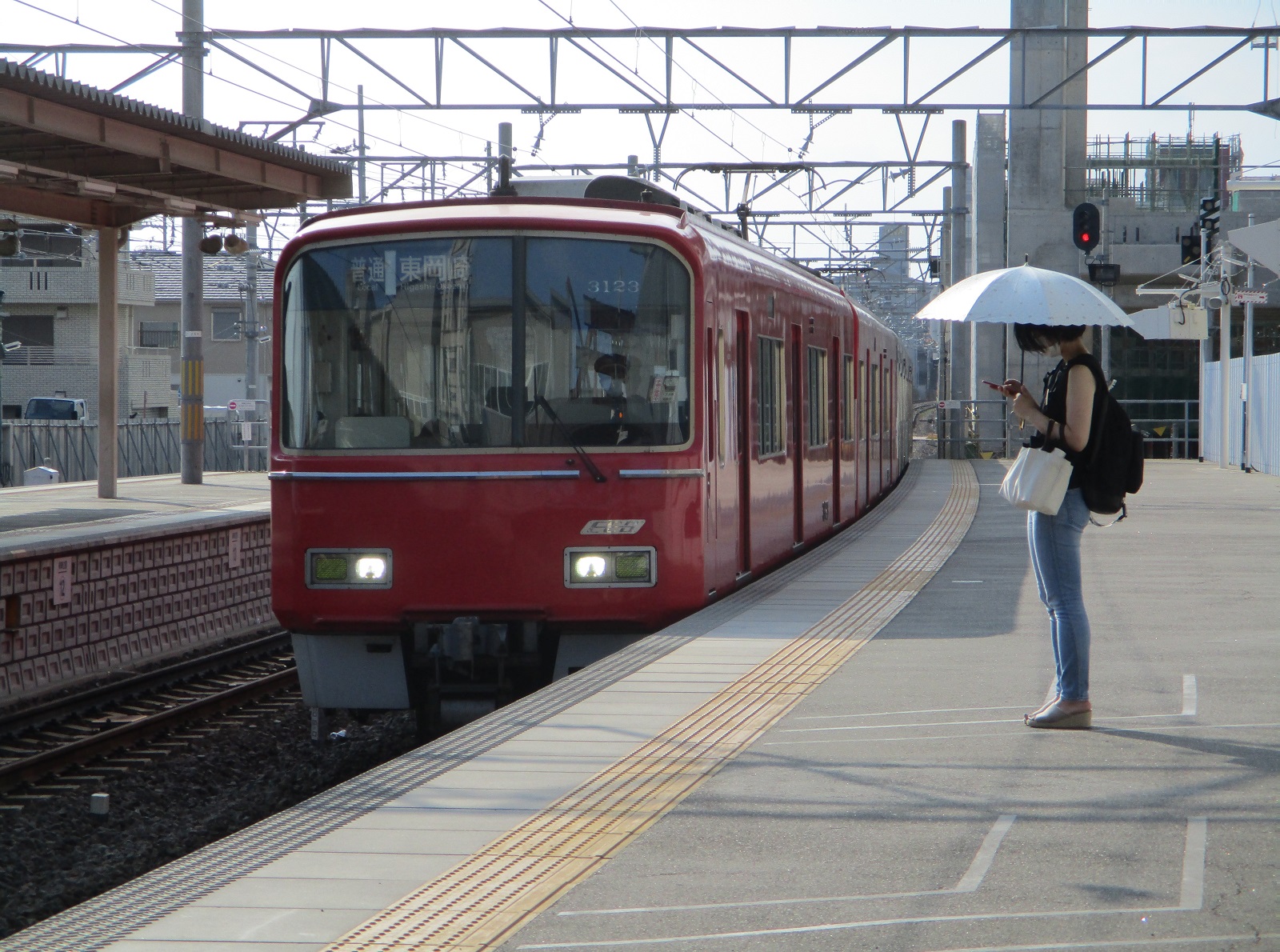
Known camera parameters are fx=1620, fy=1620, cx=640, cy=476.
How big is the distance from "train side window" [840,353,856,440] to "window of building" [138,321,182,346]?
178 feet

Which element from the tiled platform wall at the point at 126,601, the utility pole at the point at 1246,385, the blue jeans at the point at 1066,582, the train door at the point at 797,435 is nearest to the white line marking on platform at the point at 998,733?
the blue jeans at the point at 1066,582

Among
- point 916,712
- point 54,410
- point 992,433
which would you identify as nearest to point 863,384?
point 916,712

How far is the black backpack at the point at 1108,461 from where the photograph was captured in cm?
580

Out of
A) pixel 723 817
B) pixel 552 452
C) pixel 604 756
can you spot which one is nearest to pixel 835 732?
pixel 604 756

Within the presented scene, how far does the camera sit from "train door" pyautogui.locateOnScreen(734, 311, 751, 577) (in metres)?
9.66

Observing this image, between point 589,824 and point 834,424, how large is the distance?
10.9 meters

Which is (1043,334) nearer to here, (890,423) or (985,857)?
(985,857)

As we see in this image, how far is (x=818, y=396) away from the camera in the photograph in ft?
45.6

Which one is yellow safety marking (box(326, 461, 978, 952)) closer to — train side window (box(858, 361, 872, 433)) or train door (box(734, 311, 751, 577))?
train door (box(734, 311, 751, 577))

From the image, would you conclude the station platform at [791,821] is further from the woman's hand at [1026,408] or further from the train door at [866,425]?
the train door at [866,425]

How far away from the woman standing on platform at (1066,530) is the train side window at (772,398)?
4.72m

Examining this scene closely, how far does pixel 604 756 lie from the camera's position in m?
5.54

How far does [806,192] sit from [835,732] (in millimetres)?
27960

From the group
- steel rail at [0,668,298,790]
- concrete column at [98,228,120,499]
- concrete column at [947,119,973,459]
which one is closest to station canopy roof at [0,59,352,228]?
concrete column at [98,228,120,499]
